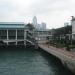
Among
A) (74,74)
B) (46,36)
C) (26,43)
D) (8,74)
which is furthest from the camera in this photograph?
(46,36)

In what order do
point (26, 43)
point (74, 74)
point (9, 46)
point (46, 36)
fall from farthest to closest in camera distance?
point (46, 36) → point (26, 43) → point (9, 46) → point (74, 74)

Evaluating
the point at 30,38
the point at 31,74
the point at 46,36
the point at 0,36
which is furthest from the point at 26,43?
the point at 31,74

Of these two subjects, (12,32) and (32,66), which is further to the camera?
(12,32)

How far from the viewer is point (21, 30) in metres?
153

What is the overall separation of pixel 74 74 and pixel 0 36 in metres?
111

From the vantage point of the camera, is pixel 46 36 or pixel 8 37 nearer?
pixel 8 37

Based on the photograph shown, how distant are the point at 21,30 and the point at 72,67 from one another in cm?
10921

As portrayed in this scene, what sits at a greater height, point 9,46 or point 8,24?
point 8,24

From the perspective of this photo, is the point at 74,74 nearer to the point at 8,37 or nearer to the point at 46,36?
the point at 8,37

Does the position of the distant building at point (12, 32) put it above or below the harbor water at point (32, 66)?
above

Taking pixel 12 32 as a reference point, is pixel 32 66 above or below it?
below

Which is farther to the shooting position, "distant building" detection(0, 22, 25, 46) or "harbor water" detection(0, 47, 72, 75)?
"distant building" detection(0, 22, 25, 46)

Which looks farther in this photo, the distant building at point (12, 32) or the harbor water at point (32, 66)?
the distant building at point (12, 32)

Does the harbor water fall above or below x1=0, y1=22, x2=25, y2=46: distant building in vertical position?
below
